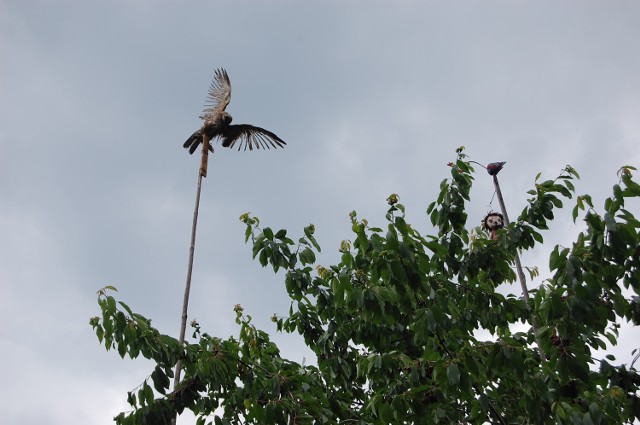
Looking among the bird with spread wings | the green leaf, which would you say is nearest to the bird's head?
the bird with spread wings

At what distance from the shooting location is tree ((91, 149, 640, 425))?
4203mm

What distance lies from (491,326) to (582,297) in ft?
8.49

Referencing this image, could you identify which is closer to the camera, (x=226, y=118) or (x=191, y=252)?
(x=191, y=252)

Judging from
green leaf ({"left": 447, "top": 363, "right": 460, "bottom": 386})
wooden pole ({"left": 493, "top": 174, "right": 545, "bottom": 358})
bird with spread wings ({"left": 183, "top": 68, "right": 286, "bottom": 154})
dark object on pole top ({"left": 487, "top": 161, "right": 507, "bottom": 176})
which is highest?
bird with spread wings ({"left": 183, "top": 68, "right": 286, "bottom": 154})

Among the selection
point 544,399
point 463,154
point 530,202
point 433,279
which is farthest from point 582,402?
point 463,154

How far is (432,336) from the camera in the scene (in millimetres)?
5449

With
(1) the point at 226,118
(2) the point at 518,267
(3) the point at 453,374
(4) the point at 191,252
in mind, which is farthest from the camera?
(1) the point at 226,118

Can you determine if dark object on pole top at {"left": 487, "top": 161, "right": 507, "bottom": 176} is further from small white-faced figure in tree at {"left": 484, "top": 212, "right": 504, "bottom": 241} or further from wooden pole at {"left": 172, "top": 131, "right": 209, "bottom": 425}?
wooden pole at {"left": 172, "top": 131, "right": 209, "bottom": 425}

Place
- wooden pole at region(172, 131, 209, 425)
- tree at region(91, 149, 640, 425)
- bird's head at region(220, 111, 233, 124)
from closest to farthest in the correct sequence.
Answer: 1. tree at region(91, 149, 640, 425)
2. wooden pole at region(172, 131, 209, 425)
3. bird's head at region(220, 111, 233, 124)

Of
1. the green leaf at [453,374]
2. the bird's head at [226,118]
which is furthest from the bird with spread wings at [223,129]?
the green leaf at [453,374]

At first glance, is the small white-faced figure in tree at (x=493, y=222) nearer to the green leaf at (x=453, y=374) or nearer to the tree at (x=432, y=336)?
the tree at (x=432, y=336)

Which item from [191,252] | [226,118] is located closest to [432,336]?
[191,252]

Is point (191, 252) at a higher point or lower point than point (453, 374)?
higher

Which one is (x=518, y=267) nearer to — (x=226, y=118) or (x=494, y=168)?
(x=494, y=168)
